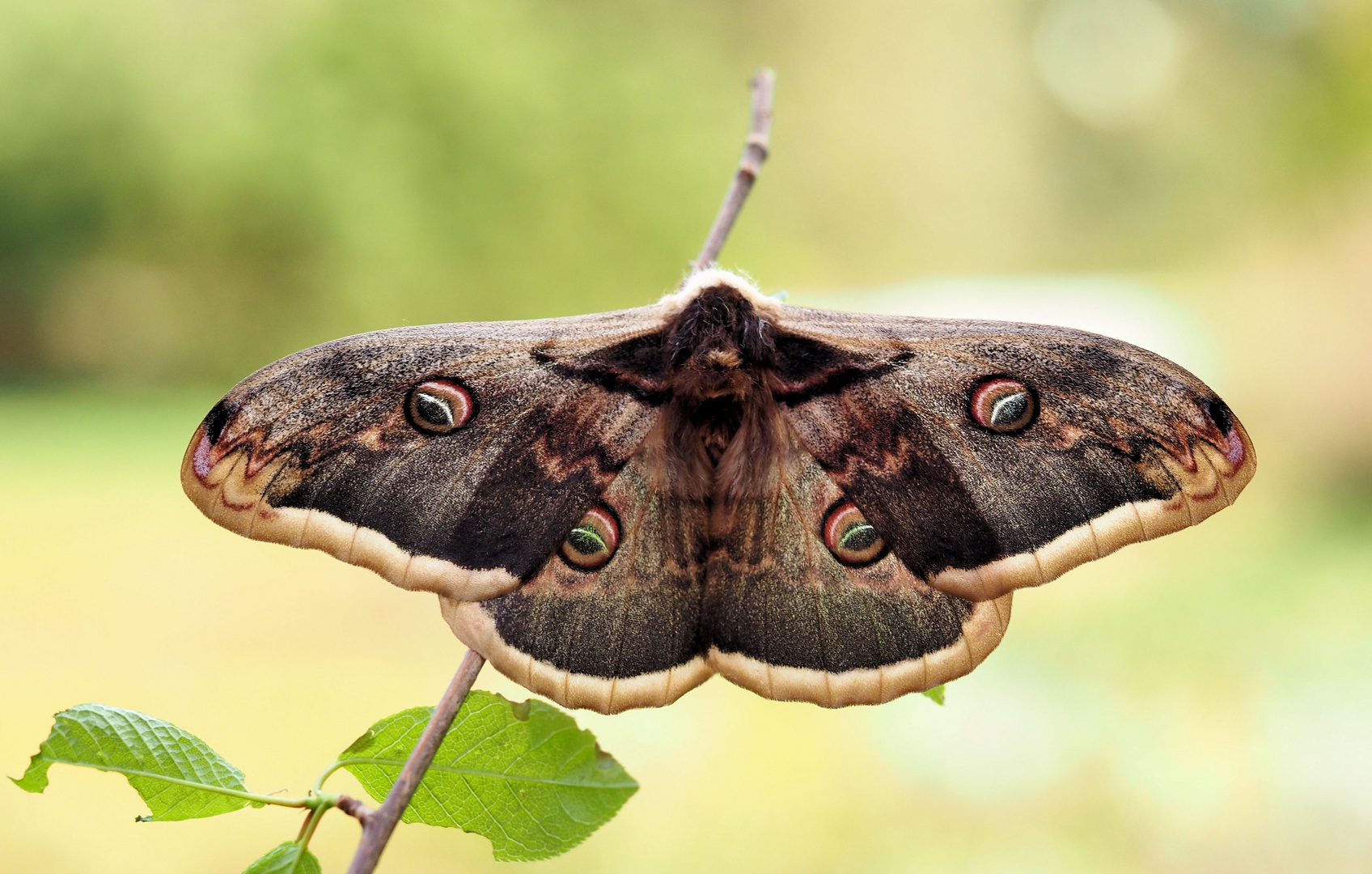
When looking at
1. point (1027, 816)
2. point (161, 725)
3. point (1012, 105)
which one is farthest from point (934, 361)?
point (1012, 105)

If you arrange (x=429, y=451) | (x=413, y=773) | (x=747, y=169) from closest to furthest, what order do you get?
(x=413, y=773), (x=429, y=451), (x=747, y=169)

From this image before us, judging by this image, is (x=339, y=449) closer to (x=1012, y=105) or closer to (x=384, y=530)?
(x=384, y=530)

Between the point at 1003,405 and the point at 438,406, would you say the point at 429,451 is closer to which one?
the point at 438,406

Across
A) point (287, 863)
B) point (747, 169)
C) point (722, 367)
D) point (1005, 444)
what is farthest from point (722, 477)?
point (287, 863)

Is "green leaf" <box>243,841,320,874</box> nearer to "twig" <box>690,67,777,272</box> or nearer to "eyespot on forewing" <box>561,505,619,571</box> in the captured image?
"eyespot on forewing" <box>561,505,619,571</box>

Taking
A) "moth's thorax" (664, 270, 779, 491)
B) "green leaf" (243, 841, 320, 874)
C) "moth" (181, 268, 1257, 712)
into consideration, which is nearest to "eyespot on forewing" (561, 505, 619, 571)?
"moth" (181, 268, 1257, 712)

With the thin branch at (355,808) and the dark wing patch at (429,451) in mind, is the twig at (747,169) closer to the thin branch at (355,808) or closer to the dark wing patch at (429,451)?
the dark wing patch at (429,451)
